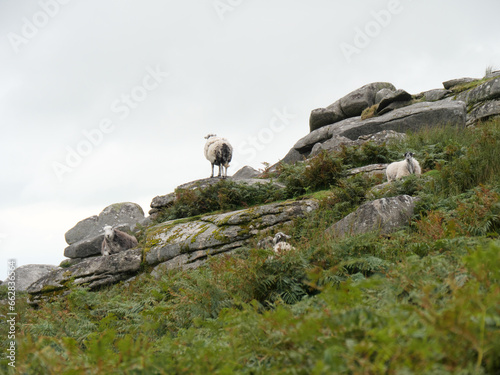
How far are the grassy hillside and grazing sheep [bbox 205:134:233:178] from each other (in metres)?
4.45

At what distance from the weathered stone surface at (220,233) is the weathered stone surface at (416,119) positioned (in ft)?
36.2

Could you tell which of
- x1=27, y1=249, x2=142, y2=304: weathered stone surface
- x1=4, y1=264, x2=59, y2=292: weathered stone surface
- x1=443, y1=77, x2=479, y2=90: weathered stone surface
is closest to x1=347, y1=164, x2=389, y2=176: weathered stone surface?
x1=27, y1=249, x2=142, y2=304: weathered stone surface

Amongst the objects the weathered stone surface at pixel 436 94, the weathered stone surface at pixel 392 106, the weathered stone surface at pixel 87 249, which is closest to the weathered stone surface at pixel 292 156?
the weathered stone surface at pixel 392 106

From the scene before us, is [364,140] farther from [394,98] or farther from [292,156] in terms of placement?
[292,156]

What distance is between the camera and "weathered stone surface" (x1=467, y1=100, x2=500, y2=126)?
19266mm

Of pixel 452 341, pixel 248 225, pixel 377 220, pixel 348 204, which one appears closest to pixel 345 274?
pixel 377 220

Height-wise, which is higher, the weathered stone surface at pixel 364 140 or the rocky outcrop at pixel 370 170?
the weathered stone surface at pixel 364 140

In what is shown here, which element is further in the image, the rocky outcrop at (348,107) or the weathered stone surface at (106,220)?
the rocky outcrop at (348,107)

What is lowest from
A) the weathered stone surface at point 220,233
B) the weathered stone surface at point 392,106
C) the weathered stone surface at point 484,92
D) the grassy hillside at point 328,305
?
the grassy hillside at point 328,305

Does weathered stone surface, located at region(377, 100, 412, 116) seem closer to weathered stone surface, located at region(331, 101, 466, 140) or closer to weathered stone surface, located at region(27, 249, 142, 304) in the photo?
weathered stone surface, located at region(331, 101, 466, 140)

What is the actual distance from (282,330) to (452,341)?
3.43 feet

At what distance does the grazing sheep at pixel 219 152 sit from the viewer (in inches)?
635

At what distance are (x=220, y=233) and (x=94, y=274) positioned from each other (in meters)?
4.11

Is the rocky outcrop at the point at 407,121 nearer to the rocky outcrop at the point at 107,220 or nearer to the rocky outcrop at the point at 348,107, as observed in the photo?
the rocky outcrop at the point at 348,107
